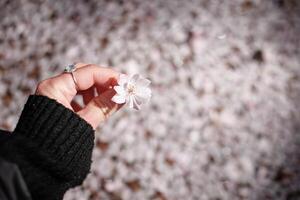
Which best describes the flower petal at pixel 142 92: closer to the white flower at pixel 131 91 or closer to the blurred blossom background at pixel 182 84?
the white flower at pixel 131 91

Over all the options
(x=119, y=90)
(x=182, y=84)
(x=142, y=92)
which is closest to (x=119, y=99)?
(x=119, y=90)

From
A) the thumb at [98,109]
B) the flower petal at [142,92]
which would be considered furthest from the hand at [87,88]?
the flower petal at [142,92]

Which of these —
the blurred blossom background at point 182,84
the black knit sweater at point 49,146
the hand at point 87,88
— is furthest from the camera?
the blurred blossom background at point 182,84

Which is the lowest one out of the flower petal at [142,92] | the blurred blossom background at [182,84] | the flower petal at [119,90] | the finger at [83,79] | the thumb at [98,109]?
the blurred blossom background at [182,84]

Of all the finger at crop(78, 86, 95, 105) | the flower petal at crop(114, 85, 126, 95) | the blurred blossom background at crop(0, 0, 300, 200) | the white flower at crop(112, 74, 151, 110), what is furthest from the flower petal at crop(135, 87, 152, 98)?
the blurred blossom background at crop(0, 0, 300, 200)

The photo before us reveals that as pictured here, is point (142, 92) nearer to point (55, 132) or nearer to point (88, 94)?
point (88, 94)

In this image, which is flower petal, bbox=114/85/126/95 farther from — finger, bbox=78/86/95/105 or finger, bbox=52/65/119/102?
finger, bbox=78/86/95/105

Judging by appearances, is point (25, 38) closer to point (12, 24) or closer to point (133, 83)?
point (12, 24)
